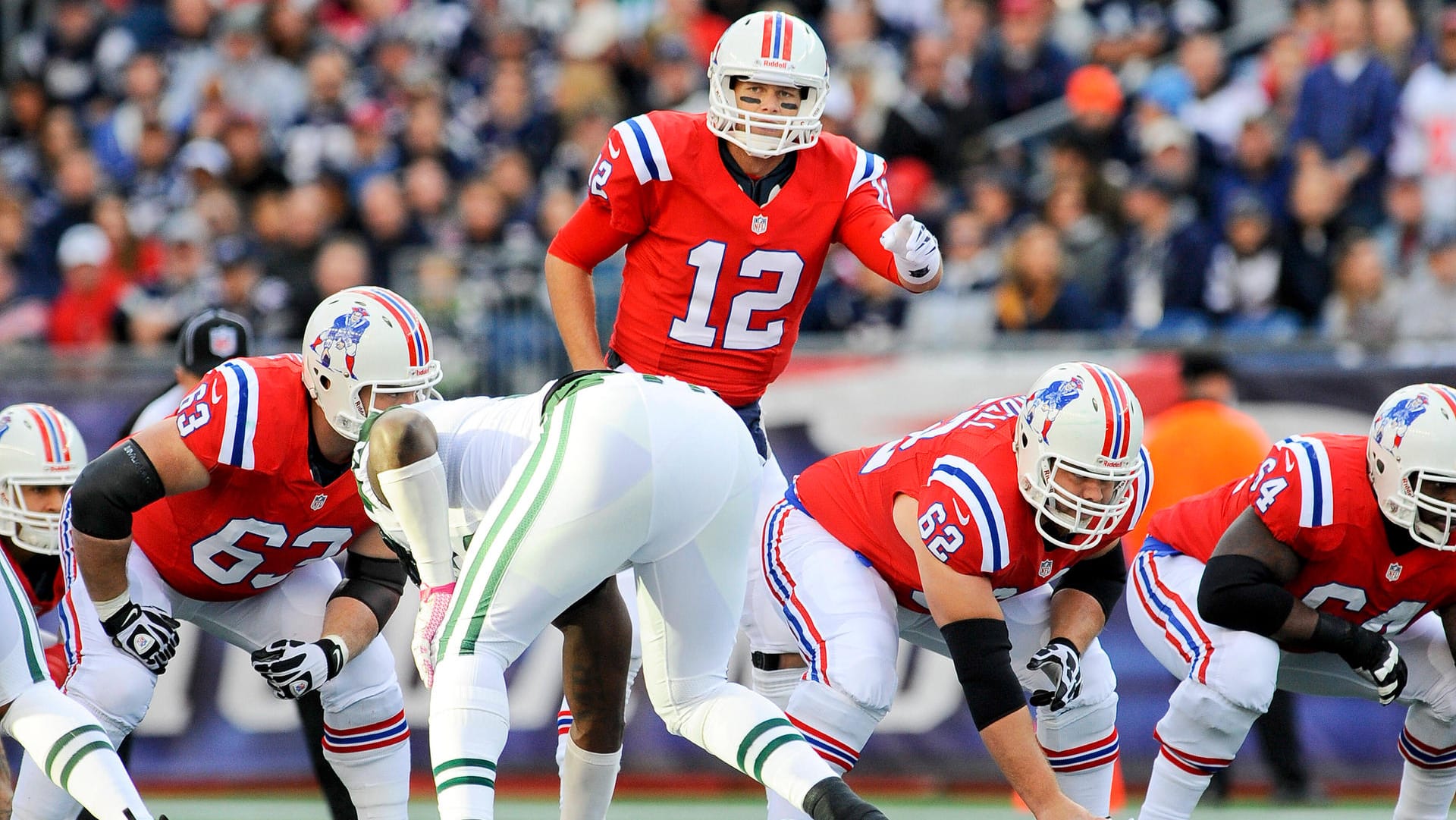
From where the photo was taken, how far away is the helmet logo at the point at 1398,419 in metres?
5.39

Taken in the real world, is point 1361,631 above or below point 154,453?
below

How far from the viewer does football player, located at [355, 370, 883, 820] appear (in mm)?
4320

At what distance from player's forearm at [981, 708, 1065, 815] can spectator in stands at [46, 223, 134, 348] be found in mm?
6968

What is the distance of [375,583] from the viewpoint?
5.83 m

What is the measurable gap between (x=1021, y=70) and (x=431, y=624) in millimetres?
8552

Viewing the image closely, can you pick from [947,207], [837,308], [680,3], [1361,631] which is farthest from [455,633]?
[680,3]

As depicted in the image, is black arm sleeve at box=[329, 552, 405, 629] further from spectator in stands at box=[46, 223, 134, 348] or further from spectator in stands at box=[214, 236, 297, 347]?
spectator in stands at box=[46, 223, 134, 348]

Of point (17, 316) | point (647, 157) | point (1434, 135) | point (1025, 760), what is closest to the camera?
point (1025, 760)

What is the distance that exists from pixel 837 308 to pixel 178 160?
5.13 metres

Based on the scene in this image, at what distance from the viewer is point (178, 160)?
40.8 feet

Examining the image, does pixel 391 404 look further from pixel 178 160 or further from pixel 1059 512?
pixel 178 160

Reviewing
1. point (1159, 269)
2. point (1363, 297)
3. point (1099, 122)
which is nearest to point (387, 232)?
point (1099, 122)

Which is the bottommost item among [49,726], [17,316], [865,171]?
[17,316]

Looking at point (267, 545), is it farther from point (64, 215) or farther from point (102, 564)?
point (64, 215)
